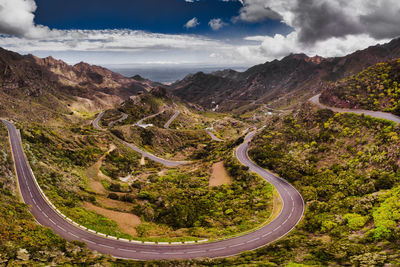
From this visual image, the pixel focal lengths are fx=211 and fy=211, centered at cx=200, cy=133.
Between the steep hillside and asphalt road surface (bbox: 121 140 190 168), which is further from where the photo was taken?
asphalt road surface (bbox: 121 140 190 168)

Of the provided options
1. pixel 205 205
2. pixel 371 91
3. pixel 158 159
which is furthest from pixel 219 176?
pixel 371 91

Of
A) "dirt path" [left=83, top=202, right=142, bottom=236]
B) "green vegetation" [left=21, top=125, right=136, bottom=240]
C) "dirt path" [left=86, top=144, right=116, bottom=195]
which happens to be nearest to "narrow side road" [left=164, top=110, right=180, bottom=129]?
"green vegetation" [left=21, top=125, right=136, bottom=240]

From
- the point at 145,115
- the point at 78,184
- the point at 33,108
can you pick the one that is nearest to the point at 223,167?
the point at 78,184

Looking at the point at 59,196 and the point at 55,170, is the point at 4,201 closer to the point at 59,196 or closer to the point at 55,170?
the point at 59,196

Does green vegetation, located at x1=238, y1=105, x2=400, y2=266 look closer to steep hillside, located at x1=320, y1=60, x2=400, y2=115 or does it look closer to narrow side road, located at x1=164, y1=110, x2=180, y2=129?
A: steep hillside, located at x1=320, y1=60, x2=400, y2=115

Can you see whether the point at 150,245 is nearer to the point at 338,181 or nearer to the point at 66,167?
the point at 66,167
